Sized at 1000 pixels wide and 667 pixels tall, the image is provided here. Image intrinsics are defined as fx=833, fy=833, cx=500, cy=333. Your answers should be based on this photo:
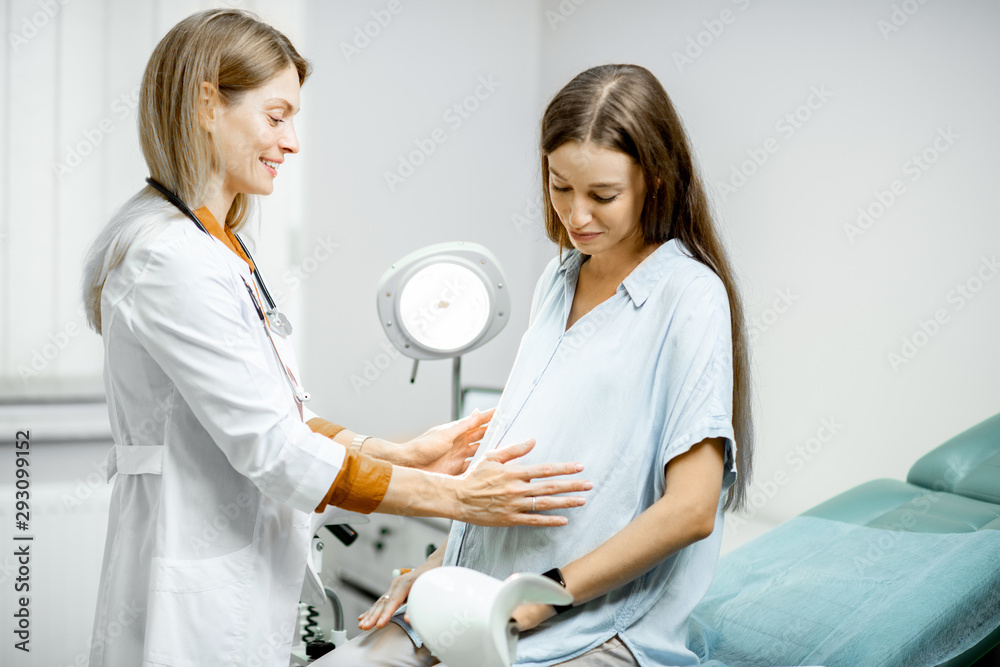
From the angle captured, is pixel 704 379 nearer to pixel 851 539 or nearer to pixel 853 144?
pixel 851 539

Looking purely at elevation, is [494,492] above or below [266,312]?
below

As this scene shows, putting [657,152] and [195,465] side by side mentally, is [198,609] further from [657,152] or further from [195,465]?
[657,152]

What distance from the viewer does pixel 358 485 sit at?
1181mm

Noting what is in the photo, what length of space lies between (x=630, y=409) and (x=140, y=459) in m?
0.70

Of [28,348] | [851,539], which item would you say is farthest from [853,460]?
[28,348]

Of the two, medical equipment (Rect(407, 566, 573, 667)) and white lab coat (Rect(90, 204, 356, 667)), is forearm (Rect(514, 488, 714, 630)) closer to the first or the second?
medical equipment (Rect(407, 566, 573, 667))

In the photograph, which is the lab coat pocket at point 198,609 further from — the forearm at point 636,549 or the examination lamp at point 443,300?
the examination lamp at point 443,300

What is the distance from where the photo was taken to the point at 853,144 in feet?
7.07

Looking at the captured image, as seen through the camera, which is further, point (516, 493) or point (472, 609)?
point (516, 493)

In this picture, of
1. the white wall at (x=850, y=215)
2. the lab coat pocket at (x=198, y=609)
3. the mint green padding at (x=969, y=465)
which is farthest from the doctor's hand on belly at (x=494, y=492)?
the white wall at (x=850, y=215)

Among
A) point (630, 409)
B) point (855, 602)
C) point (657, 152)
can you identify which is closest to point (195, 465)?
point (630, 409)

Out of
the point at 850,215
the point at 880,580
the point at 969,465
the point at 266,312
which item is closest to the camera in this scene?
the point at 266,312

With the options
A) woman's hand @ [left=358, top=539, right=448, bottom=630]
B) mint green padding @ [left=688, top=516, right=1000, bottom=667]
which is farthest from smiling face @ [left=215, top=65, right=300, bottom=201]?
mint green padding @ [left=688, top=516, right=1000, bottom=667]

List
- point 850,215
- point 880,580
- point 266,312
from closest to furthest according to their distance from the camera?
point 266,312
point 880,580
point 850,215
